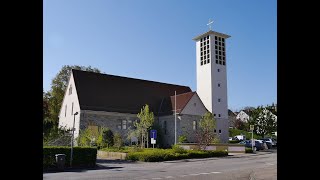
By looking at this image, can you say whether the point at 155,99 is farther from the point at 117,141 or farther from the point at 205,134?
the point at 205,134

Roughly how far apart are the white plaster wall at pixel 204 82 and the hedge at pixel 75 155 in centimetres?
2806

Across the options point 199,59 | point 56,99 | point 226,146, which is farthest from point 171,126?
point 56,99

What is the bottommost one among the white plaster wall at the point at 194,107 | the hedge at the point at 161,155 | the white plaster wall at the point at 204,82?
the hedge at the point at 161,155

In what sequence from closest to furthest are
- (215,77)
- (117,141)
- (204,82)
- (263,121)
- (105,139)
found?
(117,141), (105,139), (215,77), (204,82), (263,121)

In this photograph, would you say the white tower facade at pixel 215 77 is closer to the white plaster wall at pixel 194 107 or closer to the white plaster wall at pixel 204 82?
the white plaster wall at pixel 204 82

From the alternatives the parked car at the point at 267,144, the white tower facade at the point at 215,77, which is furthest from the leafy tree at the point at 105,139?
the parked car at the point at 267,144

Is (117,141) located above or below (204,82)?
below

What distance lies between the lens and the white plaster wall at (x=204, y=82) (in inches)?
1935

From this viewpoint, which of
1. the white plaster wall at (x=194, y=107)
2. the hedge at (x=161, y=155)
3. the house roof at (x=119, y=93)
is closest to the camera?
the hedge at (x=161, y=155)

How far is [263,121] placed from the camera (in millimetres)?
63312

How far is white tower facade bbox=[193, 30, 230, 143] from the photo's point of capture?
49.1 meters

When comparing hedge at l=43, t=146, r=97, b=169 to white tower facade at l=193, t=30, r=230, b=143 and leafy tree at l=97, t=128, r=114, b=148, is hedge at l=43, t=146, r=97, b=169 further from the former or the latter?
white tower facade at l=193, t=30, r=230, b=143

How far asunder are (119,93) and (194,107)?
10.3 meters

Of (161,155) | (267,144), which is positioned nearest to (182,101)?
(267,144)
